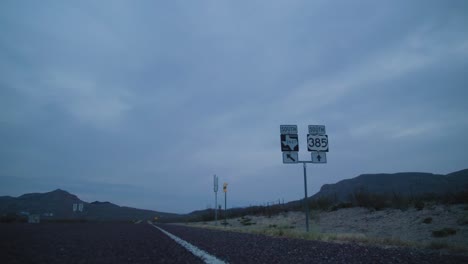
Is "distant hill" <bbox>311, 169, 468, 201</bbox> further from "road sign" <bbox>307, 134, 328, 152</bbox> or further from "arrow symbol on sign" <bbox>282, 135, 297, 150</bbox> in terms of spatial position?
"road sign" <bbox>307, 134, 328, 152</bbox>

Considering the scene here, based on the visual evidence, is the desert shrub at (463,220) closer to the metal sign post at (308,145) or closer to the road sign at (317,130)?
the metal sign post at (308,145)

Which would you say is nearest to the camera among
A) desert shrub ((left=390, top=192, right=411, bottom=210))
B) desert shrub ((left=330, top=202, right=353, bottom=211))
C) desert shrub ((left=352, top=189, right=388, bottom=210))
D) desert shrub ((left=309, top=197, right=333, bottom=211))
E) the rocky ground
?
the rocky ground

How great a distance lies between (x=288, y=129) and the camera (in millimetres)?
14758

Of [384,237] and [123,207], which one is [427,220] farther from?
[123,207]

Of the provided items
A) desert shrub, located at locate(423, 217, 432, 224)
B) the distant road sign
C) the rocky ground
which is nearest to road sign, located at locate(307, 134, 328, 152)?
the distant road sign

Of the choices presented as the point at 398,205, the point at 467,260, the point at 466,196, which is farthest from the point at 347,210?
the point at 467,260

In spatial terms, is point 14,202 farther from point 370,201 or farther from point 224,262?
point 224,262

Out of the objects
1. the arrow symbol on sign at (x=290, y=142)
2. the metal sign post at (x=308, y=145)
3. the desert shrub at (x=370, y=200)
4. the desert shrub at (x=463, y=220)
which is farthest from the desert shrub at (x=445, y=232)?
the desert shrub at (x=370, y=200)

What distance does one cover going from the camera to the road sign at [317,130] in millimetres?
13891

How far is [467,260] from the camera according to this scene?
5121 millimetres

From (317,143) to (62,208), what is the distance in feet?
512

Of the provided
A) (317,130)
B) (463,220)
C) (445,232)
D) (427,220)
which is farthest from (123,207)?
(445,232)

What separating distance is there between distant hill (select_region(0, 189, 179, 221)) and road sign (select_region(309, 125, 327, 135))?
402 ft

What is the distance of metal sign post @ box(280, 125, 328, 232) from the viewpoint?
13805 mm
